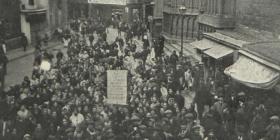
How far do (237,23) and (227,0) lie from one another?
168 cm

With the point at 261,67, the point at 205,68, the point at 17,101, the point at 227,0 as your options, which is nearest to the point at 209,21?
the point at 227,0

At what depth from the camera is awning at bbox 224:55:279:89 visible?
18.6 metres

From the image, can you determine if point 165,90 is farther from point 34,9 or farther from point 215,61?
point 34,9

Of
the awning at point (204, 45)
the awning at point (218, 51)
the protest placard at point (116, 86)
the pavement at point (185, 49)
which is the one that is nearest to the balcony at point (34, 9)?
the pavement at point (185, 49)

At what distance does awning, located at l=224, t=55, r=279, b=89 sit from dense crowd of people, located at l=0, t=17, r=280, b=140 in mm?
793

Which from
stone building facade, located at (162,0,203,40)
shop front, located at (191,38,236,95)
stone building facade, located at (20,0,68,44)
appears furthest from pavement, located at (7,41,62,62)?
shop front, located at (191,38,236,95)

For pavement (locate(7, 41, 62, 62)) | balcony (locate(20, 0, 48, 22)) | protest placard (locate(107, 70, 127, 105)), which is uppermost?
balcony (locate(20, 0, 48, 22))

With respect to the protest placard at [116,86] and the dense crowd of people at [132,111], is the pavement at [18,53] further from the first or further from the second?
the protest placard at [116,86]

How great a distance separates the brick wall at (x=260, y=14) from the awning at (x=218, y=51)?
7.20 feet

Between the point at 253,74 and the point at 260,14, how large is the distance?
24.6 ft

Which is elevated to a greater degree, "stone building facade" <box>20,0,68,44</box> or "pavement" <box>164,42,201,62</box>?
"stone building facade" <box>20,0,68,44</box>

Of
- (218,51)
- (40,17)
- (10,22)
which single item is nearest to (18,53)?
(10,22)

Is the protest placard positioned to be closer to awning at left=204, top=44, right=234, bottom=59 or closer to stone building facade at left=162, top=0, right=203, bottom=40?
awning at left=204, top=44, right=234, bottom=59

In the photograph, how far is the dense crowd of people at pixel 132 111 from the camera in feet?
56.3
